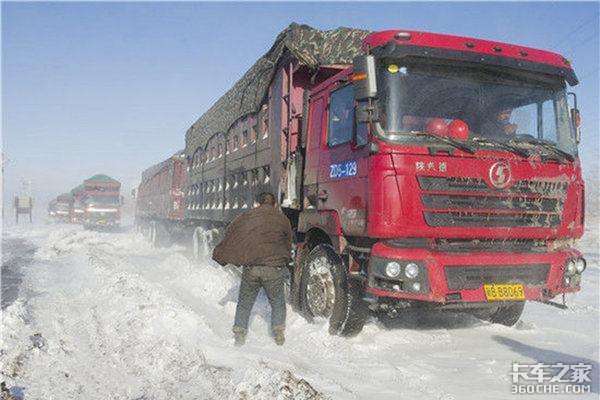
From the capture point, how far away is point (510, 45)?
5316 mm

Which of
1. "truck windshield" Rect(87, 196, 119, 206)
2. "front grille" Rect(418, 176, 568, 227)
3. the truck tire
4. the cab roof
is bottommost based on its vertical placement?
the truck tire

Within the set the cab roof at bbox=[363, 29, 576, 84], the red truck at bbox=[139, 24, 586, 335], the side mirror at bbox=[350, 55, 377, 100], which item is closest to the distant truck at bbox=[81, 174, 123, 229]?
the red truck at bbox=[139, 24, 586, 335]

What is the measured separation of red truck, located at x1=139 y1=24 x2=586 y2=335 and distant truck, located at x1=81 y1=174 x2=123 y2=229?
104 feet

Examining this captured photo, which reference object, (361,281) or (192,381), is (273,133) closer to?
(361,281)

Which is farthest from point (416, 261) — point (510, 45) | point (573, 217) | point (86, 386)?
point (86, 386)

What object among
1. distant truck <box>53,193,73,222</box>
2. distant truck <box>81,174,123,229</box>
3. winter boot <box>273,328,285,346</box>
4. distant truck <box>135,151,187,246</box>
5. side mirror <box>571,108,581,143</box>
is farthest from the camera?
distant truck <box>53,193,73,222</box>

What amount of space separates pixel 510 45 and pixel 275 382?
13.9ft

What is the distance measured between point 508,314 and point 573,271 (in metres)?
1.25

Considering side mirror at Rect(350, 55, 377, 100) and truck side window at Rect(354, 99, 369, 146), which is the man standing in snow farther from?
side mirror at Rect(350, 55, 377, 100)

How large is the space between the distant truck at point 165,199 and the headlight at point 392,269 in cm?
1184

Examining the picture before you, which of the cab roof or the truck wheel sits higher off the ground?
the cab roof

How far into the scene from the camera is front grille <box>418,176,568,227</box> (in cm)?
477

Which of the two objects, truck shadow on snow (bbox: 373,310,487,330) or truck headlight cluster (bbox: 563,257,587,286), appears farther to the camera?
truck shadow on snow (bbox: 373,310,487,330)

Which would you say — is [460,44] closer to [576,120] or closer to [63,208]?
[576,120]
